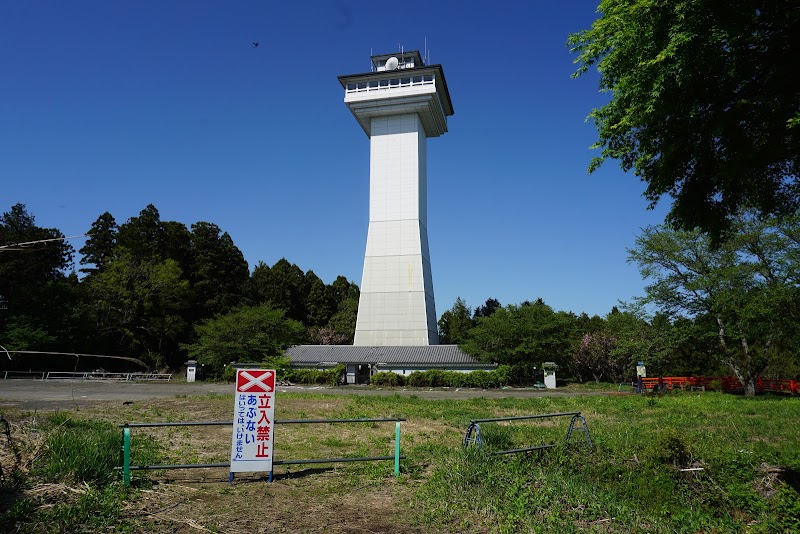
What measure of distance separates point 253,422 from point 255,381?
0.57 metres

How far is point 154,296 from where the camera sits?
158 feet

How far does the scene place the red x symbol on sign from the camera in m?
7.32

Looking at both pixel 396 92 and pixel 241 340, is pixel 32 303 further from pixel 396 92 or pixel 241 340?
pixel 396 92

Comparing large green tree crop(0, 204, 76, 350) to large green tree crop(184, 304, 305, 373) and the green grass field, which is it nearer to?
large green tree crop(184, 304, 305, 373)

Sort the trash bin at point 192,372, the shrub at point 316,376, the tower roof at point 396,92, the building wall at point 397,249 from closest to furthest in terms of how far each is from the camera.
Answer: the shrub at point 316,376 < the trash bin at point 192,372 < the building wall at point 397,249 < the tower roof at point 396,92

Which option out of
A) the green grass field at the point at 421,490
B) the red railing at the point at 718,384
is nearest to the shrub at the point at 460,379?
the red railing at the point at 718,384

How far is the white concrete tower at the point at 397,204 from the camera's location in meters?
41.4

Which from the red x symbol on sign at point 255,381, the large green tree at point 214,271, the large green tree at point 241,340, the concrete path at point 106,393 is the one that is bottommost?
the concrete path at point 106,393

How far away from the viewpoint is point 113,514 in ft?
18.7

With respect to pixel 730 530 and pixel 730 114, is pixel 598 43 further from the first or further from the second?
pixel 730 530

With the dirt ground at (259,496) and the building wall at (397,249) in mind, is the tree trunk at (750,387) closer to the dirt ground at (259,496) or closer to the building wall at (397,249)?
the building wall at (397,249)

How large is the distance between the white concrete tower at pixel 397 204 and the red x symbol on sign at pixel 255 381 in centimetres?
3371

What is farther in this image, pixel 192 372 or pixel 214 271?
pixel 214 271

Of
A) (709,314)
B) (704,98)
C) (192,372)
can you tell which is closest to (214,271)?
(192,372)
